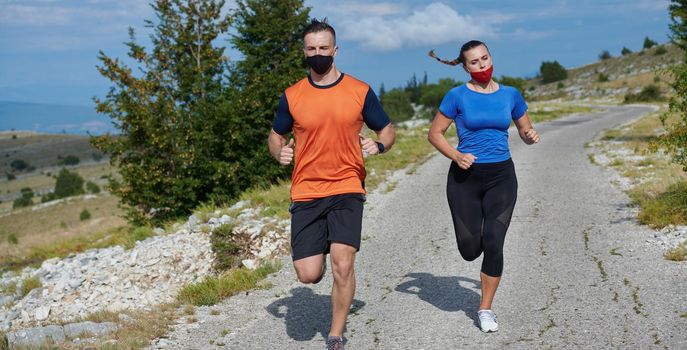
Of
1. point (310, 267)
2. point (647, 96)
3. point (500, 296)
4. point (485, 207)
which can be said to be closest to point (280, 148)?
point (310, 267)

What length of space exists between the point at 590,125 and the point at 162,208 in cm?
2111

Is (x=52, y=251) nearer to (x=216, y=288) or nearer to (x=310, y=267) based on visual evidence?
(x=216, y=288)

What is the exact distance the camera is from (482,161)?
5.14 m

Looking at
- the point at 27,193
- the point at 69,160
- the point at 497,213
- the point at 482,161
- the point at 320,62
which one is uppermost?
the point at 320,62

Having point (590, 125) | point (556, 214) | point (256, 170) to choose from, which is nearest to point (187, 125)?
point (256, 170)

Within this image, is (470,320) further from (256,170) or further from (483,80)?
(256,170)

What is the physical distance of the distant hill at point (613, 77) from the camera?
68188 mm

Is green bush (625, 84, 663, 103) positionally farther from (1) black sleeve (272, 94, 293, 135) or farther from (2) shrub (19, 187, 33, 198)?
(2) shrub (19, 187, 33, 198)

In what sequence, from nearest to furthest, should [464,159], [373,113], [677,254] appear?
[373,113] < [464,159] < [677,254]

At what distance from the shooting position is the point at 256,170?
66.7 feet

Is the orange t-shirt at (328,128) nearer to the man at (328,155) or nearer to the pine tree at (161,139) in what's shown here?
the man at (328,155)

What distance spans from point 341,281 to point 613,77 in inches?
3591

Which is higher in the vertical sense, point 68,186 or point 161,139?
point 161,139

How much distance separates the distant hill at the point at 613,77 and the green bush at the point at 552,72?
3.78ft
